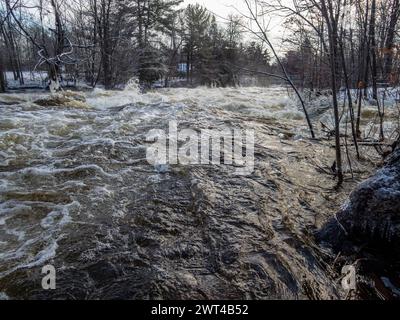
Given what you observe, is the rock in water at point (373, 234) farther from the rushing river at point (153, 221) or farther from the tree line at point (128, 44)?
the tree line at point (128, 44)

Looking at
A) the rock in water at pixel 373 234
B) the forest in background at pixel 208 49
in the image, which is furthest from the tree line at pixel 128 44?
the rock in water at pixel 373 234

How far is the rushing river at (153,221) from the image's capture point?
6.73ft

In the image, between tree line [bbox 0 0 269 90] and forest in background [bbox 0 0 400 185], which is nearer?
forest in background [bbox 0 0 400 185]

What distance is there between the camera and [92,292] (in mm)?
1954

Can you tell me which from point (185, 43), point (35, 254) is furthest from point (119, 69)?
point (35, 254)

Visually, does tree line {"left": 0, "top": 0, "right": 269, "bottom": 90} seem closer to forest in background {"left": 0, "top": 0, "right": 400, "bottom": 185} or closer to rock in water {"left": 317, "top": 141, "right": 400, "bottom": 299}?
forest in background {"left": 0, "top": 0, "right": 400, "bottom": 185}

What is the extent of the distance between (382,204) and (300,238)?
64 cm

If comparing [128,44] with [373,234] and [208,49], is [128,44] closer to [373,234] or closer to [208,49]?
[208,49]

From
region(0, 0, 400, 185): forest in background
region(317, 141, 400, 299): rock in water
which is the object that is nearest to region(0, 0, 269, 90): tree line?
region(0, 0, 400, 185): forest in background

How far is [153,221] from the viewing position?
9.16 feet

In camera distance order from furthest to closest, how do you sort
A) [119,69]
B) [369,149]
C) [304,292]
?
[119,69] < [369,149] < [304,292]

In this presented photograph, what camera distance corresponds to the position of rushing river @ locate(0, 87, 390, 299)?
205cm

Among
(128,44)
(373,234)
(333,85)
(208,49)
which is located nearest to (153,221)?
(373,234)
